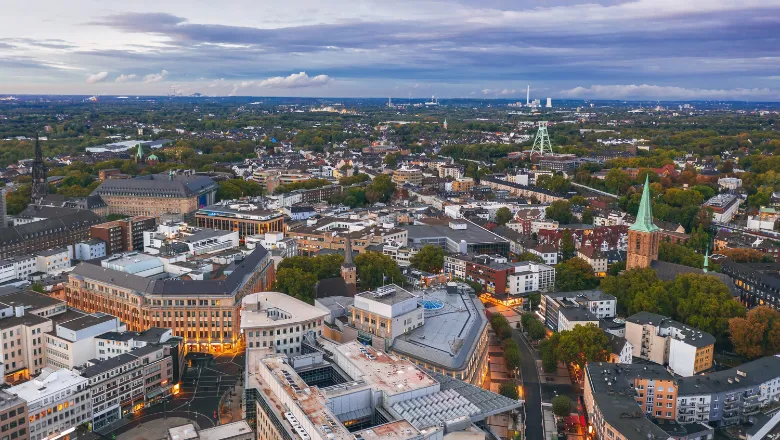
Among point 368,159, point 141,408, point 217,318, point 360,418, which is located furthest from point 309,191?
point 360,418

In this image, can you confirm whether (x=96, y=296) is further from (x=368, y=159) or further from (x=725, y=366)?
(x=368, y=159)

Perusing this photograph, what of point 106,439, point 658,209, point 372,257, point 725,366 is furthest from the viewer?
point 658,209

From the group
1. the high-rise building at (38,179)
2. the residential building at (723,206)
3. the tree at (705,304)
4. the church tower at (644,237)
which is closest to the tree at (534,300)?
the church tower at (644,237)

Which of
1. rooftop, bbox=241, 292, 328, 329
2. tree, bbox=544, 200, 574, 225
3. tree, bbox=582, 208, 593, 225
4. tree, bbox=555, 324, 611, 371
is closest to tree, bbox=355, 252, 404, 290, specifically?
rooftop, bbox=241, 292, 328, 329

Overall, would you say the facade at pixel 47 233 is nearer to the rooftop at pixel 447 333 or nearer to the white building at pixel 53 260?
A: the white building at pixel 53 260

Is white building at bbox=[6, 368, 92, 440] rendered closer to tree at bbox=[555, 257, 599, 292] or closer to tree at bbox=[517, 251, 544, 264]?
tree at bbox=[555, 257, 599, 292]
